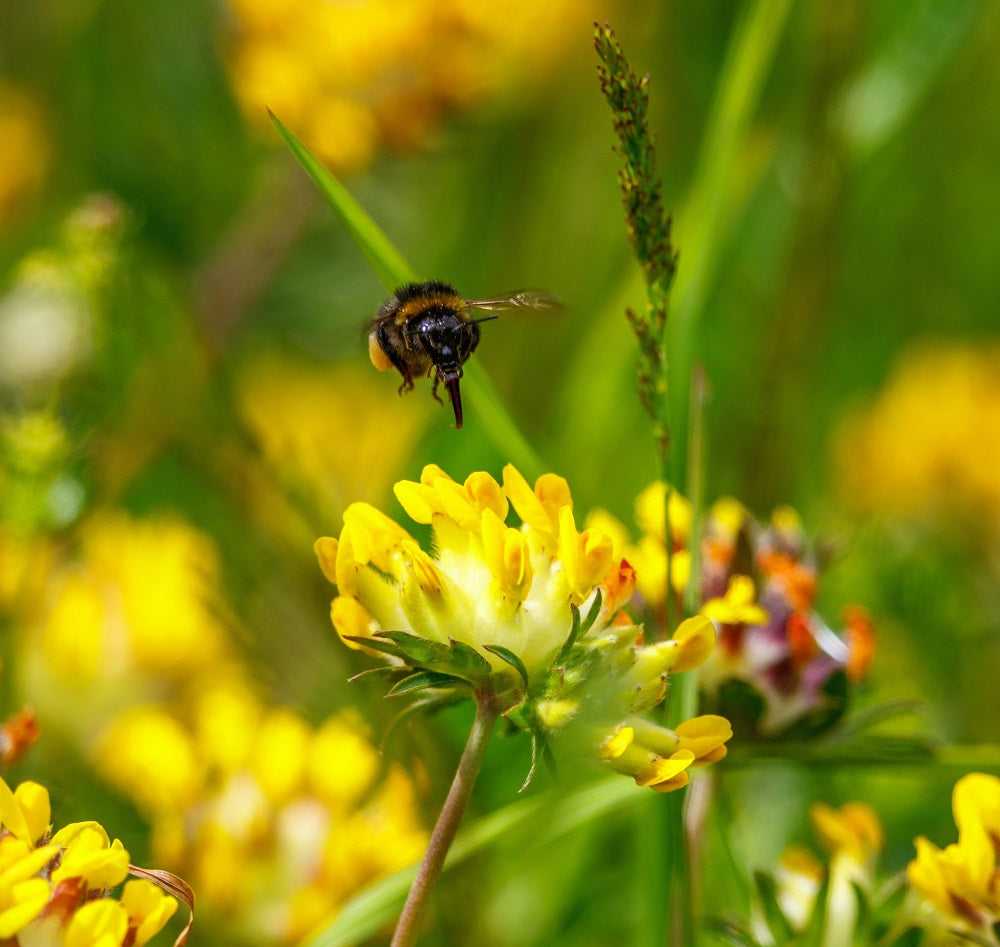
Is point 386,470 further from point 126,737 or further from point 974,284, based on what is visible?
point 974,284

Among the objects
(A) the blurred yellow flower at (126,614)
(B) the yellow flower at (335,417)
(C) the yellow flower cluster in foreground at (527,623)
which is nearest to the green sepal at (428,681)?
(C) the yellow flower cluster in foreground at (527,623)

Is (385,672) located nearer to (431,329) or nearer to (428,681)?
(428,681)

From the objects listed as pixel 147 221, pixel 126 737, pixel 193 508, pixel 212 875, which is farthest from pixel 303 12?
pixel 212 875

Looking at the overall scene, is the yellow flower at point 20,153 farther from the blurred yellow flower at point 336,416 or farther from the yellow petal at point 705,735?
the yellow petal at point 705,735

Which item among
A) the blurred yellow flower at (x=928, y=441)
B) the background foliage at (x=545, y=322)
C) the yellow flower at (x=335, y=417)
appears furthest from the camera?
the blurred yellow flower at (x=928, y=441)

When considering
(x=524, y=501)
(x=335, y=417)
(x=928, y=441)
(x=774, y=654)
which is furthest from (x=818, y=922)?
(x=335, y=417)

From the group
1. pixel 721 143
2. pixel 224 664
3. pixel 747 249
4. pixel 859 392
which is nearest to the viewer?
pixel 721 143

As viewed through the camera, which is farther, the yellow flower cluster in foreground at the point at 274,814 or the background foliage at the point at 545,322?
the background foliage at the point at 545,322

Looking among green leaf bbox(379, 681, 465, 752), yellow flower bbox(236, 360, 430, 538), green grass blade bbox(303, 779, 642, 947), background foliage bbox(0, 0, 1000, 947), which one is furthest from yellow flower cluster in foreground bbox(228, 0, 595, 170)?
green leaf bbox(379, 681, 465, 752)
